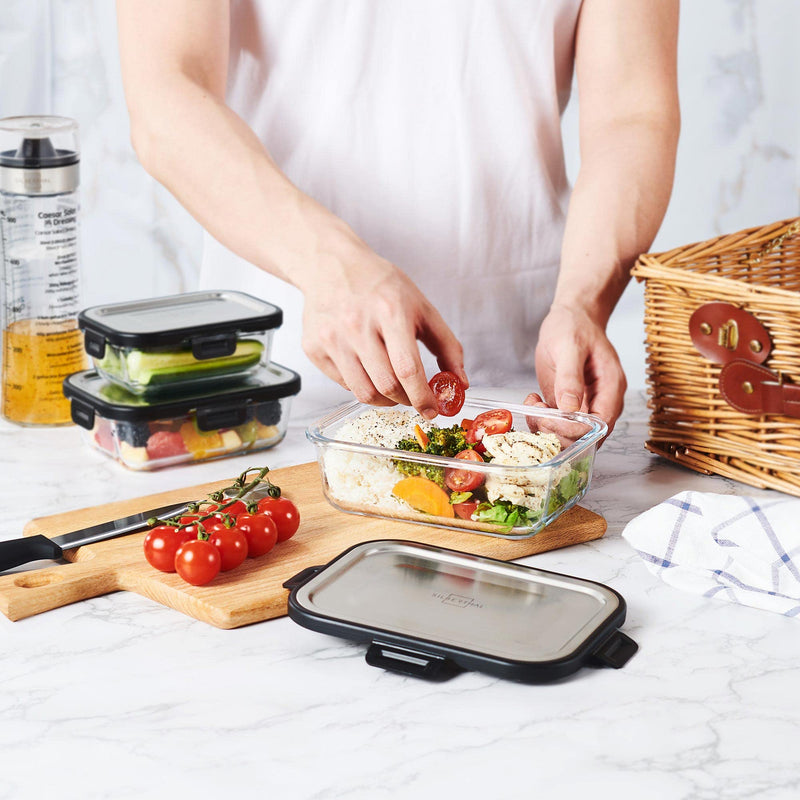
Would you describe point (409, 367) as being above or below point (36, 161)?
below

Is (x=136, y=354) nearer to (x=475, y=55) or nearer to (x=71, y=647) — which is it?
(x=71, y=647)

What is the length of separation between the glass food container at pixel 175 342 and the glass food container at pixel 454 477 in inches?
8.1

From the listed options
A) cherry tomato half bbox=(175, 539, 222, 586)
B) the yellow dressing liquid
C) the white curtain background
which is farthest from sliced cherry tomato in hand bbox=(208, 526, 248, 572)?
the white curtain background

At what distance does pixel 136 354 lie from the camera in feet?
4.24

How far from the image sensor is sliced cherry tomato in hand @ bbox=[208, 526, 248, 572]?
1003 mm

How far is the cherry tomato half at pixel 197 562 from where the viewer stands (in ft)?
3.20

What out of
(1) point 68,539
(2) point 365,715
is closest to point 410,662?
(2) point 365,715

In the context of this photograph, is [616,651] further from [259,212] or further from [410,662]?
[259,212]

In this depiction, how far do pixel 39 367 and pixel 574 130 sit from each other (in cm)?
184

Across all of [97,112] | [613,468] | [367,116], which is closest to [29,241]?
[367,116]

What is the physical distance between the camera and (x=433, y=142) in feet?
5.51

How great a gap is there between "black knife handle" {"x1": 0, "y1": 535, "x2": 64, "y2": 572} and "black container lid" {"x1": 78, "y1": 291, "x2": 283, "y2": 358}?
30 cm

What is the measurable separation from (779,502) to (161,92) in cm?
96

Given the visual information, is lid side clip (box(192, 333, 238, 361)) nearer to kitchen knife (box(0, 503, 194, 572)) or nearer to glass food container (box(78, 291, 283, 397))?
glass food container (box(78, 291, 283, 397))
